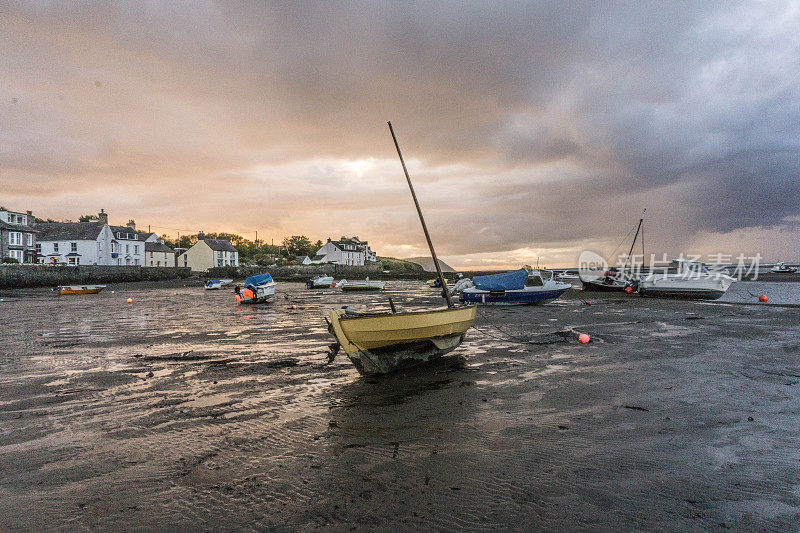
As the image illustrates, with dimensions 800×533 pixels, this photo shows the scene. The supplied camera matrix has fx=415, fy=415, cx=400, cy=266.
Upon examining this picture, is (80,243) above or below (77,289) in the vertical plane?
above

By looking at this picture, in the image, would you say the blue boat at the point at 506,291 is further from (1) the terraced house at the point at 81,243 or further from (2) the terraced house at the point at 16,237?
(1) the terraced house at the point at 81,243

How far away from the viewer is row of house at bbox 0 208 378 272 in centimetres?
6769

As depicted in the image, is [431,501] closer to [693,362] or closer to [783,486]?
[783,486]

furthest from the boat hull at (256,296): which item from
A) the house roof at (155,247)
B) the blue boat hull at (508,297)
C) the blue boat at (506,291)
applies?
the house roof at (155,247)

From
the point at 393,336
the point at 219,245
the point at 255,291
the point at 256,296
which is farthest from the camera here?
the point at 219,245

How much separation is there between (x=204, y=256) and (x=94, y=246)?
30.7 m

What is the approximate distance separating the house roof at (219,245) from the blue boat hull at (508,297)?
97933 millimetres

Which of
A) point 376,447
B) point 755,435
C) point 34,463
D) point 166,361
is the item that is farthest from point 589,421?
point 166,361

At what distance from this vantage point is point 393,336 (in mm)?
10375

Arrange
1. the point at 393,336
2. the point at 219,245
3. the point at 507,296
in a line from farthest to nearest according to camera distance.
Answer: the point at 219,245
the point at 507,296
the point at 393,336

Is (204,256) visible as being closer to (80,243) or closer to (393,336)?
(80,243)

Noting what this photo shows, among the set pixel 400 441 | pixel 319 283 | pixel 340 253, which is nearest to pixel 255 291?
pixel 319 283

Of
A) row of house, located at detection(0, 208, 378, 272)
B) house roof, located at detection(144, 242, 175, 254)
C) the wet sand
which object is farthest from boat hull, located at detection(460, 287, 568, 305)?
house roof, located at detection(144, 242, 175, 254)

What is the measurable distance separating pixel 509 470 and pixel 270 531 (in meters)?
3.15
